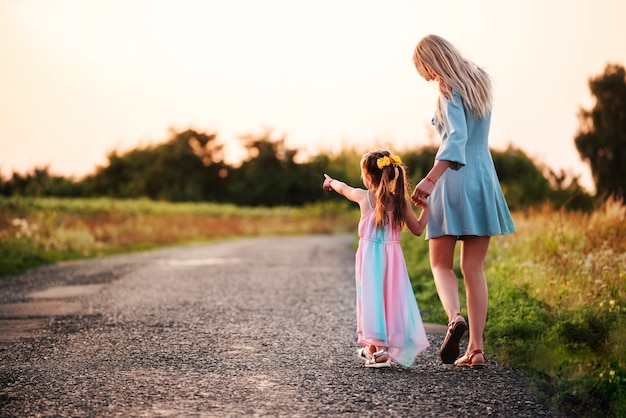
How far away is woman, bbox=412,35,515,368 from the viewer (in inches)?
179

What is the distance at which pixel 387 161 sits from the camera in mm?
4703

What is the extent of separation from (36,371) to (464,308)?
3.67 m

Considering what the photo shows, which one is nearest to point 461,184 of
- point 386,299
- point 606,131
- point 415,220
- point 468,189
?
point 468,189

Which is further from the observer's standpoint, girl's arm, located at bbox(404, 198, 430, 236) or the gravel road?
girl's arm, located at bbox(404, 198, 430, 236)

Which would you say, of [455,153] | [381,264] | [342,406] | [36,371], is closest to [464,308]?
[381,264]

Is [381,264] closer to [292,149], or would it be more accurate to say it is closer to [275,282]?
[275,282]

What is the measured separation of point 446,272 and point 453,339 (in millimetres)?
453

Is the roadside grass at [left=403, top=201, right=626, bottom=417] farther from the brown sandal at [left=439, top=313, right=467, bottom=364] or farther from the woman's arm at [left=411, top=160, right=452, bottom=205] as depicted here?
the woman's arm at [left=411, top=160, right=452, bottom=205]

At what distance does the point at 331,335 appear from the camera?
19.6 feet

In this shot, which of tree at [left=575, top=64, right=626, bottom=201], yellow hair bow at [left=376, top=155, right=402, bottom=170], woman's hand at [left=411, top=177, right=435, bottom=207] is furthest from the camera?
tree at [left=575, top=64, right=626, bottom=201]

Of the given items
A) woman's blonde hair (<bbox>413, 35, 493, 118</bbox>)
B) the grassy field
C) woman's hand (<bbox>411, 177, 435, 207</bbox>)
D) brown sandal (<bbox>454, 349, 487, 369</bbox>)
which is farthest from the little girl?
the grassy field

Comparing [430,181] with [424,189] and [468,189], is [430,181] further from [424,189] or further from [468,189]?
[468,189]

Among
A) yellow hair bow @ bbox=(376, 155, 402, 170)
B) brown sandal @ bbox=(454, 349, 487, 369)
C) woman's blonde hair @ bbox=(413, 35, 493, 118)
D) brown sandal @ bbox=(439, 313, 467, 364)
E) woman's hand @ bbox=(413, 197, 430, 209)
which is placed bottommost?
brown sandal @ bbox=(454, 349, 487, 369)

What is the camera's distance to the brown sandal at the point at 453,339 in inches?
179
